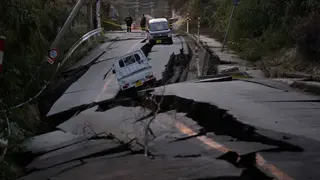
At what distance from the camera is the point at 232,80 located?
1602cm

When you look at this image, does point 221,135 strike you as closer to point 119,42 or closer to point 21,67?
point 21,67

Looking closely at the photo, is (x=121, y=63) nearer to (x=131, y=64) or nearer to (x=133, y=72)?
(x=131, y=64)

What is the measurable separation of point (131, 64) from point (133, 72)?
0.48 m

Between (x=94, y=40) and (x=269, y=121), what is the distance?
2252 centimetres

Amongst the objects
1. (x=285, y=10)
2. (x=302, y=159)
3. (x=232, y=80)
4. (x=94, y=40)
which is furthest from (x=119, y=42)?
(x=302, y=159)

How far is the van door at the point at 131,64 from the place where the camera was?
1694 cm

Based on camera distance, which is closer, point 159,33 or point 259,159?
point 259,159

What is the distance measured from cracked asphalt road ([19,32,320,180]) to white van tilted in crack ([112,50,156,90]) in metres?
1.55

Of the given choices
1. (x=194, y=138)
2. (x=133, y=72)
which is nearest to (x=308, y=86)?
(x=194, y=138)

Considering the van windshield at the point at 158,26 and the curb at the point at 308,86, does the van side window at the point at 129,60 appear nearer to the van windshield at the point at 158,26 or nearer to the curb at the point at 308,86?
the curb at the point at 308,86

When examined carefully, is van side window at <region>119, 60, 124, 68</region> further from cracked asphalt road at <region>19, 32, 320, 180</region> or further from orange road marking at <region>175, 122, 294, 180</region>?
orange road marking at <region>175, 122, 294, 180</region>

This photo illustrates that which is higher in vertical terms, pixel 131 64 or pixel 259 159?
pixel 259 159

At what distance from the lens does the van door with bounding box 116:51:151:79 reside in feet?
55.6

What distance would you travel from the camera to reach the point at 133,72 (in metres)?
16.9
